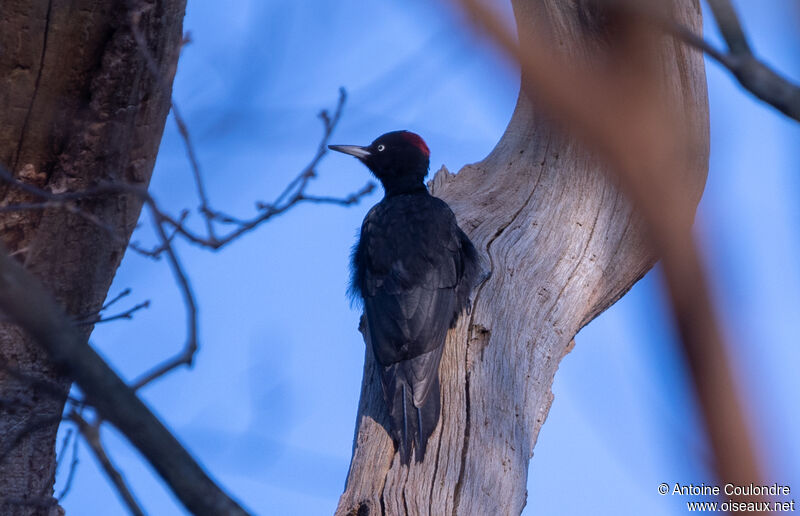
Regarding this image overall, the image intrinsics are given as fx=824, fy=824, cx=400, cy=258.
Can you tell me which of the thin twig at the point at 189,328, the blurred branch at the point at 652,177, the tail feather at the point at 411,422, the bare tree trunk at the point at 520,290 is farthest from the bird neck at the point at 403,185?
the thin twig at the point at 189,328

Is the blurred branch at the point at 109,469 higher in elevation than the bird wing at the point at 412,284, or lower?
lower

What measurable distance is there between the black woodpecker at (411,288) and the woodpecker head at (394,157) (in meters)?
0.01

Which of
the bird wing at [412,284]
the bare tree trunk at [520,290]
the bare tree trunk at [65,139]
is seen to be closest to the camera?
the bare tree trunk at [65,139]

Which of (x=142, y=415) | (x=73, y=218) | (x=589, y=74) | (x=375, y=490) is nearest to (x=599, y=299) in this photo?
(x=375, y=490)

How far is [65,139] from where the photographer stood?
3.37 metres

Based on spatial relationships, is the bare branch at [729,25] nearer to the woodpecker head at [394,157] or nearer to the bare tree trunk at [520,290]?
the bare tree trunk at [520,290]

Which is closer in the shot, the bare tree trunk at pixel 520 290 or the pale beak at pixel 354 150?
the bare tree trunk at pixel 520 290

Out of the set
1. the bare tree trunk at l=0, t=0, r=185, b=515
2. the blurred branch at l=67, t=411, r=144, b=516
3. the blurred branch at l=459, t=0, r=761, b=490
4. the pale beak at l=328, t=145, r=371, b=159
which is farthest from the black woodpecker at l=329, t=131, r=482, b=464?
the blurred branch at l=67, t=411, r=144, b=516

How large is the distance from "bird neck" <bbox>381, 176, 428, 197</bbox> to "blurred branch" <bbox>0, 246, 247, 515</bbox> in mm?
4377

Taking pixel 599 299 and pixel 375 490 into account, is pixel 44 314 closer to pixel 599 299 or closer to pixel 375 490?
pixel 375 490

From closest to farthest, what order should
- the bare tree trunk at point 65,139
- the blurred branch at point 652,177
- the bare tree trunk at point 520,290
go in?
the blurred branch at point 652,177 → the bare tree trunk at point 65,139 → the bare tree trunk at point 520,290

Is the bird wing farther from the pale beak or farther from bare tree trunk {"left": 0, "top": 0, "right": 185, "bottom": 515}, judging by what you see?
bare tree trunk {"left": 0, "top": 0, "right": 185, "bottom": 515}

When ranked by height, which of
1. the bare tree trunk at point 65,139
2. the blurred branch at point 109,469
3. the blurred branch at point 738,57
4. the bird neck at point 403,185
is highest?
the bird neck at point 403,185

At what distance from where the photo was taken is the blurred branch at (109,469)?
165cm
